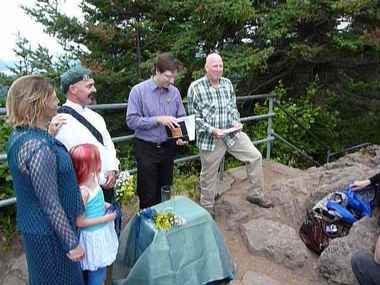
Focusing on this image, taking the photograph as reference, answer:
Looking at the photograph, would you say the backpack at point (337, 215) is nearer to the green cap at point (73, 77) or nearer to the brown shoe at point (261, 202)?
the brown shoe at point (261, 202)

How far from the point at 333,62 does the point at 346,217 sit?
5407mm

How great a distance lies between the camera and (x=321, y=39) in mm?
7816

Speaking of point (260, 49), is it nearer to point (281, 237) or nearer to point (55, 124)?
point (281, 237)

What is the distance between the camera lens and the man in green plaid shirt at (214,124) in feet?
12.3

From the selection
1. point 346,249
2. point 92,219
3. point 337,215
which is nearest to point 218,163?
point 337,215

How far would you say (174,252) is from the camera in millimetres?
2725

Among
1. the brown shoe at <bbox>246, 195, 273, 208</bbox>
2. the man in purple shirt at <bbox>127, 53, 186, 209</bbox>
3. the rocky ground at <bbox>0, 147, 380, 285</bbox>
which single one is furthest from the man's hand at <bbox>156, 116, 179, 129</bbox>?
the brown shoe at <bbox>246, 195, 273, 208</bbox>

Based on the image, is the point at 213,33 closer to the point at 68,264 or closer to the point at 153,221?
the point at 153,221

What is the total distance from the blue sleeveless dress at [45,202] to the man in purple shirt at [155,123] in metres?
1.32

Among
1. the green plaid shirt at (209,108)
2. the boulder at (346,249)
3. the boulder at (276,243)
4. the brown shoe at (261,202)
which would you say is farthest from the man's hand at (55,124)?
the brown shoe at (261,202)

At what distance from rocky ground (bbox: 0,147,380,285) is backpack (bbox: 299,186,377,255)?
0.16 m

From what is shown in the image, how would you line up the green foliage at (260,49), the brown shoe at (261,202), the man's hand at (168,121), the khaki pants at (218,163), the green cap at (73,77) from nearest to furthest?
the green cap at (73,77)
the man's hand at (168,121)
the khaki pants at (218,163)
the brown shoe at (261,202)
the green foliage at (260,49)

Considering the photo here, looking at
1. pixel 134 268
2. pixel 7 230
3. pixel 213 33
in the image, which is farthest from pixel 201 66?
pixel 134 268

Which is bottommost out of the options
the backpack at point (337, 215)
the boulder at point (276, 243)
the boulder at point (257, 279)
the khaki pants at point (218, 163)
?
the boulder at point (257, 279)
